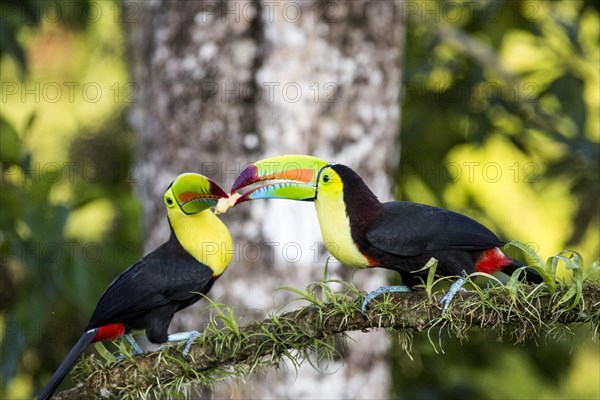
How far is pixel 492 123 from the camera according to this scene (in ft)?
22.1

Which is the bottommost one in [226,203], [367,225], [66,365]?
[66,365]

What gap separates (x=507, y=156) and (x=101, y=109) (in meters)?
3.65

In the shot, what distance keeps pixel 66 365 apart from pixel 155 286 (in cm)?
33

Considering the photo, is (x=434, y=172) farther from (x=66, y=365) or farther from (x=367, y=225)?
(x=66, y=365)

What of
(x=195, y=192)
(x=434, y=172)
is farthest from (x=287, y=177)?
(x=434, y=172)

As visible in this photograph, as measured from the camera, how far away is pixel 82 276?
5148 mm

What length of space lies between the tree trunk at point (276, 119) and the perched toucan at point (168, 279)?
4.38ft

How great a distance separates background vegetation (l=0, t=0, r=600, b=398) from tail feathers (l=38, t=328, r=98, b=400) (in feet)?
7.17

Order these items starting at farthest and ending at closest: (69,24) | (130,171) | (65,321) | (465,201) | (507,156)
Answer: (507,156)
(69,24)
(130,171)
(465,201)
(65,321)

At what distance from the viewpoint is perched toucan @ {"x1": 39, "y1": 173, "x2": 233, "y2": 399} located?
8.95 ft

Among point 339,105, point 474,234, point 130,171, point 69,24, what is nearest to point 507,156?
point 130,171

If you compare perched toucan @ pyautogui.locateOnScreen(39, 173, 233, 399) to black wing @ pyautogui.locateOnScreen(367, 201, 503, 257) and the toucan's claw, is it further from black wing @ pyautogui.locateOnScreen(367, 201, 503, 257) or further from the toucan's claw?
black wing @ pyautogui.locateOnScreen(367, 201, 503, 257)

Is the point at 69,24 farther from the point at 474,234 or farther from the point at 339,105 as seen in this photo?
the point at 474,234

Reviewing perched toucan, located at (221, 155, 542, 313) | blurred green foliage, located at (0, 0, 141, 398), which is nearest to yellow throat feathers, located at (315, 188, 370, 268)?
perched toucan, located at (221, 155, 542, 313)
